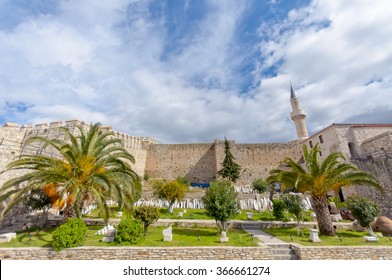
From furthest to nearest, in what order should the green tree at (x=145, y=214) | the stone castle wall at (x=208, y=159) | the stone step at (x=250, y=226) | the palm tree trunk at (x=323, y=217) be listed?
the stone castle wall at (x=208, y=159), the stone step at (x=250, y=226), the palm tree trunk at (x=323, y=217), the green tree at (x=145, y=214)

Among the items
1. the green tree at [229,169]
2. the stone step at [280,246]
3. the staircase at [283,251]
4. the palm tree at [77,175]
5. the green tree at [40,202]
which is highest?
the green tree at [229,169]

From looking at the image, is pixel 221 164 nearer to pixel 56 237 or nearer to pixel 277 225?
pixel 277 225

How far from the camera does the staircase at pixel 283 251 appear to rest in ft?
25.8

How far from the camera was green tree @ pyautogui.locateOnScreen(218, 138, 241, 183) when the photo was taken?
1131 inches

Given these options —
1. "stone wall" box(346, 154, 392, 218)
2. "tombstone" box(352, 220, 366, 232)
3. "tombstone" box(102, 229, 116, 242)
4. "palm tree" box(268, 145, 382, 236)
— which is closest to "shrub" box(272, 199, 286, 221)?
"palm tree" box(268, 145, 382, 236)

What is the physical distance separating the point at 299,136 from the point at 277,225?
23483 millimetres

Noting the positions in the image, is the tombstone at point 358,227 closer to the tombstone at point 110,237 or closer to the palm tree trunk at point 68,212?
the tombstone at point 110,237

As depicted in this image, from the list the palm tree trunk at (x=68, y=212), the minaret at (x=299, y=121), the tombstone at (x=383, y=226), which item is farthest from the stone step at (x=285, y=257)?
the minaret at (x=299, y=121)

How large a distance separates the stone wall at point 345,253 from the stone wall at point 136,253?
157cm

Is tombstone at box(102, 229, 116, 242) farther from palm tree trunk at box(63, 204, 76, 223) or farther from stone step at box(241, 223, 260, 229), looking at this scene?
stone step at box(241, 223, 260, 229)

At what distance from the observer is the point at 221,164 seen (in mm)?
31047

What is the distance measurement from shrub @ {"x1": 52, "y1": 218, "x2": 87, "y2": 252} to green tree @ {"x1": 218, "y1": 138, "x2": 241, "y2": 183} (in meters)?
22.8

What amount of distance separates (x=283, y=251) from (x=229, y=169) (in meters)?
20.9
